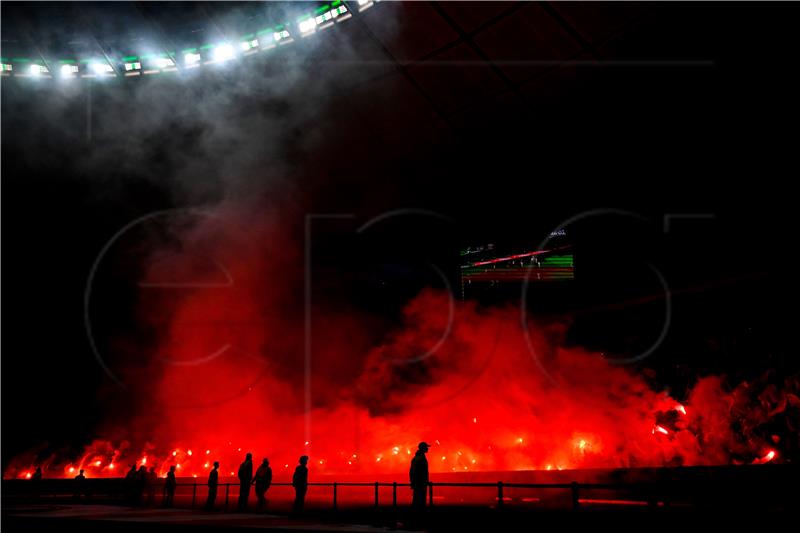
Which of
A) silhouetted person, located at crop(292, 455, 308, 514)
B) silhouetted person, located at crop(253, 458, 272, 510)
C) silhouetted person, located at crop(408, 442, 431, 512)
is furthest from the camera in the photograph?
silhouetted person, located at crop(253, 458, 272, 510)

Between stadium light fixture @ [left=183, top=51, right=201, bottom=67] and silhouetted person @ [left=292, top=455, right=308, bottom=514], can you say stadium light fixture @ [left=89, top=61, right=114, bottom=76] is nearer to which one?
stadium light fixture @ [left=183, top=51, right=201, bottom=67]

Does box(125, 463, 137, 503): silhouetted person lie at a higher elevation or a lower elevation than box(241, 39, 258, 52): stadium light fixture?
lower

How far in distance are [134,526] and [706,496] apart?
7919 millimetres

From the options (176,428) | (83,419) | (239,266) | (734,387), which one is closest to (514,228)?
(734,387)


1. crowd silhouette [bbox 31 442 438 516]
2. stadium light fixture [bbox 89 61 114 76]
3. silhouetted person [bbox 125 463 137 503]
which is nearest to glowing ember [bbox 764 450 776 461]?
crowd silhouette [bbox 31 442 438 516]

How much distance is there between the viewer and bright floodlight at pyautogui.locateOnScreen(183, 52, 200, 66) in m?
18.0

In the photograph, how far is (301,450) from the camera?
18.6 meters

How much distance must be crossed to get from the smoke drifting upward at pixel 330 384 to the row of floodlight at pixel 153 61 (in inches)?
186

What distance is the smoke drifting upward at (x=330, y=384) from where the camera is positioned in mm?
14680

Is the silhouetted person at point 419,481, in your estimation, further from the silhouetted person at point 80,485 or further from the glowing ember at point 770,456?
the silhouetted person at point 80,485

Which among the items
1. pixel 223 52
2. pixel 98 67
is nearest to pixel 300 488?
pixel 223 52

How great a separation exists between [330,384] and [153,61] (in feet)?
38.8

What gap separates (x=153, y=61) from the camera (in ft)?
60.4

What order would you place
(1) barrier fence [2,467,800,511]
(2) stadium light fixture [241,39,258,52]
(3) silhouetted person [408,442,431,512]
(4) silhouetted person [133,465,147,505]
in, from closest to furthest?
(1) barrier fence [2,467,800,511] → (3) silhouetted person [408,442,431,512] → (4) silhouetted person [133,465,147,505] → (2) stadium light fixture [241,39,258,52]
